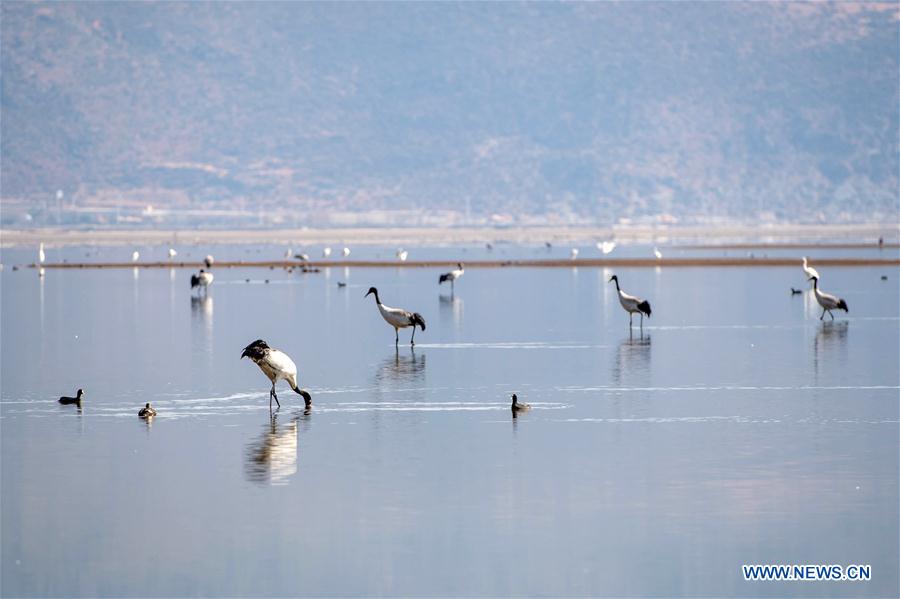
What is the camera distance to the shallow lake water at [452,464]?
41.3ft

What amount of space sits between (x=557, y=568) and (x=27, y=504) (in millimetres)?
4789

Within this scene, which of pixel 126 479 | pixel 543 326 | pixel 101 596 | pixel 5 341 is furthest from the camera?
pixel 543 326

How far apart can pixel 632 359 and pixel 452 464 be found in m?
10.9

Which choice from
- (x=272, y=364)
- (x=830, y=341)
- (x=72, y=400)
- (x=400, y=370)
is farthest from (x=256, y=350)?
(x=830, y=341)

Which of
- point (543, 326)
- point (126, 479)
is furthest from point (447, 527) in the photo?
point (543, 326)

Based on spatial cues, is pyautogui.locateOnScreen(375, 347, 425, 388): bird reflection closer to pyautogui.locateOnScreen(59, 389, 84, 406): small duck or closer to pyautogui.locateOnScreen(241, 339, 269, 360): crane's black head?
pyautogui.locateOnScreen(241, 339, 269, 360): crane's black head

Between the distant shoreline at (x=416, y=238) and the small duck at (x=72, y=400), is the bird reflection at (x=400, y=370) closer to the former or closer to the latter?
the small duck at (x=72, y=400)

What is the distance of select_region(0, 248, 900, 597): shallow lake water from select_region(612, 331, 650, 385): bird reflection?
8 centimetres

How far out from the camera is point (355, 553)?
12.9 m

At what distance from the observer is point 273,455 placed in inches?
668

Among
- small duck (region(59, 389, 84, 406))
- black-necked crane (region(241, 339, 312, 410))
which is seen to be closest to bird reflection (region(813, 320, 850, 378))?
black-necked crane (region(241, 339, 312, 410))

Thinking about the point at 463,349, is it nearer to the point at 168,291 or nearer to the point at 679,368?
the point at 679,368

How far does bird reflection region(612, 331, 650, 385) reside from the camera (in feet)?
79.6

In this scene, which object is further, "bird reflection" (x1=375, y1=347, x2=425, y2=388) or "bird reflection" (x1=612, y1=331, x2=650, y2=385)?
"bird reflection" (x1=612, y1=331, x2=650, y2=385)
